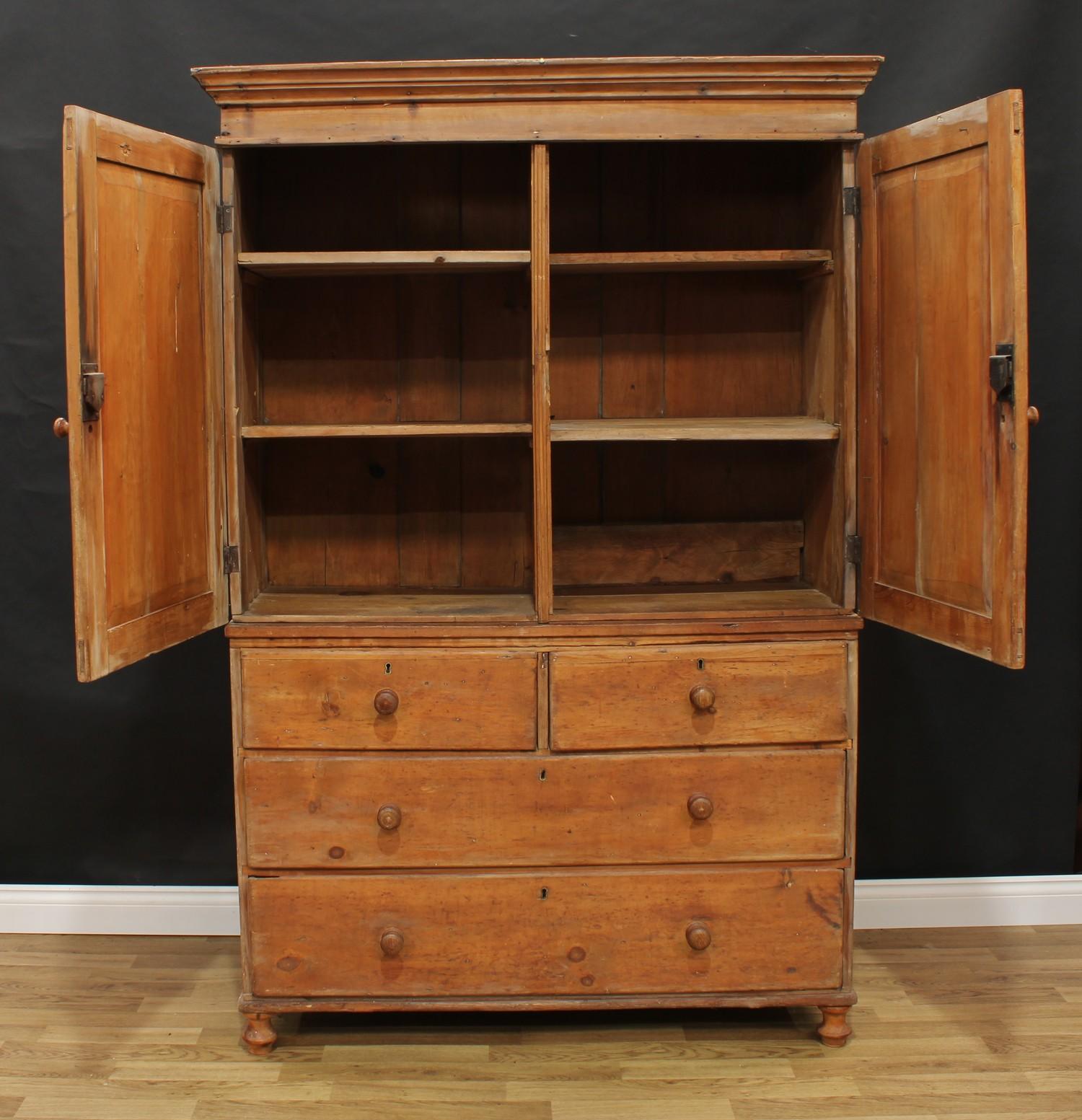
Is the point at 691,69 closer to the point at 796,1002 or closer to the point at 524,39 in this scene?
the point at 524,39

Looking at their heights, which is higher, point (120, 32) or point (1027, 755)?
point (120, 32)

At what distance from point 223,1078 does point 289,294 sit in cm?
171

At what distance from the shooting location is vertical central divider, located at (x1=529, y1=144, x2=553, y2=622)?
2268 millimetres

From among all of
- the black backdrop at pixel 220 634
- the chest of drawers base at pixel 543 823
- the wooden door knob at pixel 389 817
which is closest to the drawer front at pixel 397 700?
the chest of drawers base at pixel 543 823

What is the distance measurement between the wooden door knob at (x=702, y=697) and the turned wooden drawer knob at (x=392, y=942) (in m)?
0.76

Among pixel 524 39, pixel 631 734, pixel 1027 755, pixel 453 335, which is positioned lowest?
pixel 1027 755

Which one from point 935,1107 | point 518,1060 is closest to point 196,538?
point 518,1060

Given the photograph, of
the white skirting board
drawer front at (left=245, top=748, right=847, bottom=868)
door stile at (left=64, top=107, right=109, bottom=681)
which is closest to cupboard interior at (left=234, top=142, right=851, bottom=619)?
drawer front at (left=245, top=748, right=847, bottom=868)

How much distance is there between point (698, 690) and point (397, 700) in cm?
61

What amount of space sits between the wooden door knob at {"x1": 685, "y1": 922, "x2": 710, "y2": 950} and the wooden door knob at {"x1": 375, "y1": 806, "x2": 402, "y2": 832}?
636 millimetres

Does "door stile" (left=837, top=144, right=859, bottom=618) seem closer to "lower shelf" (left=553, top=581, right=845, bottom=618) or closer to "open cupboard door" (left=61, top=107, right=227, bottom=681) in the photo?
"lower shelf" (left=553, top=581, right=845, bottom=618)

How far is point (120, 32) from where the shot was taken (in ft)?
9.00

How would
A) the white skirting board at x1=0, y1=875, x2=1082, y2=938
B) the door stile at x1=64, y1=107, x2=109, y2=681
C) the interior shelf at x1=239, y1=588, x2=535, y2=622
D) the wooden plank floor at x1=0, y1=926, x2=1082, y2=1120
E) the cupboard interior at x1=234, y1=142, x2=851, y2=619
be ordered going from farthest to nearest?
the white skirting board at x1=0, y1=875, x2=1082, y2=938, the cupboard interior at x1=234, y1=142, x2=851, y2=619, the interior shelf at x1=239, y1=588, x2=535, y2=622, the wooden plank floor at x1=0, y1=926, x2=1082, y2=1120, the door stile at x1=64, y1=107, x2=109, y2=681

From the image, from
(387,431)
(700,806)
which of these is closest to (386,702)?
(387,431)
